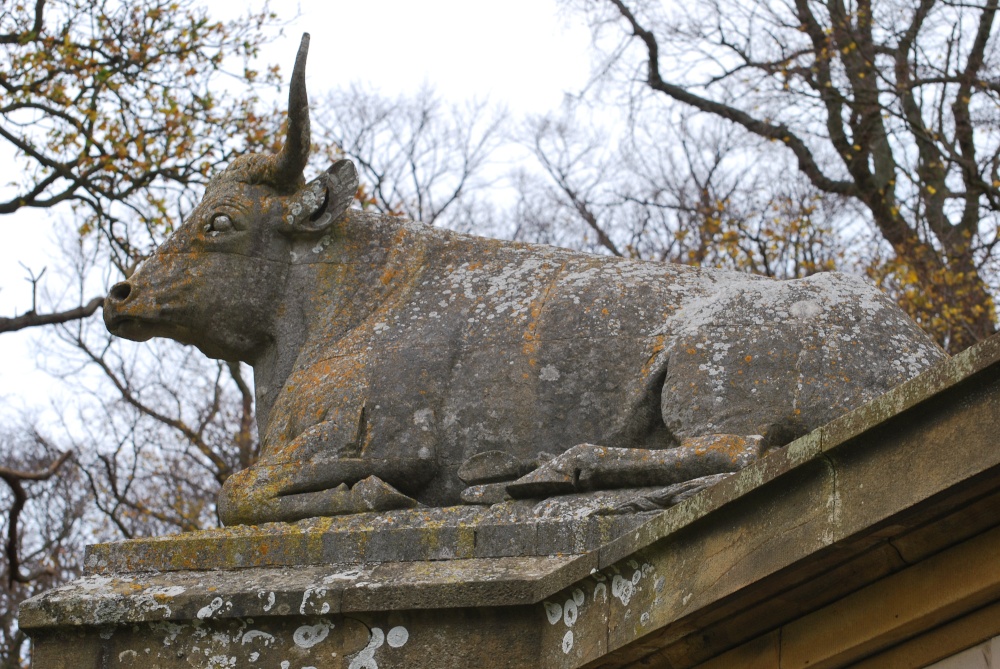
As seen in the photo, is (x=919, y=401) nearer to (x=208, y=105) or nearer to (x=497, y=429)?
(x=497, y=429)

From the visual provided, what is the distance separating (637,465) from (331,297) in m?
1.73

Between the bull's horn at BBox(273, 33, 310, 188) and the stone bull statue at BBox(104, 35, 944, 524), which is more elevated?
the bull's horn at BBox(273, 33, 310, 188)

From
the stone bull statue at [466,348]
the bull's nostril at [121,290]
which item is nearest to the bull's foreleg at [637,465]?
the stone bull statue at [466,348]

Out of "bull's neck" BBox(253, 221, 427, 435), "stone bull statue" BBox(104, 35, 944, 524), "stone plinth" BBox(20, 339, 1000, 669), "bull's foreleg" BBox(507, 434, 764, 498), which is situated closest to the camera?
"stone plinth" BBox(20, 339, 1000, 669)

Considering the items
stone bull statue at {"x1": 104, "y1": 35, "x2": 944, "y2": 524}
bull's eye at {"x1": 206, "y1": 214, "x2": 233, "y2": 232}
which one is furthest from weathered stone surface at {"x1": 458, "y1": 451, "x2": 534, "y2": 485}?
bull's eye at {"x1": 206, "y1": 214, "x2": 233, "y2": 232}

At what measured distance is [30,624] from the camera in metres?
5.92

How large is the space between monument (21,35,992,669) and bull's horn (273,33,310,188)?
13mm

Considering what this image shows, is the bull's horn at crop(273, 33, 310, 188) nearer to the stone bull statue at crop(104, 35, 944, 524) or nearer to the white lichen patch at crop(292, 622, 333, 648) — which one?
the stone bull statue at crop(104, 35, 944, 524)

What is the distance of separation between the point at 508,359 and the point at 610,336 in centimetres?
42

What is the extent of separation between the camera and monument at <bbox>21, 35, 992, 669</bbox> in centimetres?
554

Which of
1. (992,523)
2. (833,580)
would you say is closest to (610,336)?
(833,580)

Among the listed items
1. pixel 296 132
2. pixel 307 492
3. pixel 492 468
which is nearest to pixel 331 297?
pixel 296 132

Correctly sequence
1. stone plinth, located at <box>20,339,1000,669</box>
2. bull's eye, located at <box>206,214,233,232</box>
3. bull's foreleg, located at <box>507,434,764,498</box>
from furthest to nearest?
bull's eye, located at <box>206,214,233,232</box> < bull's foreleg, located at <box>507,434,764,498</box> < stone plinth, located at <box>20,339,1000,669</box>

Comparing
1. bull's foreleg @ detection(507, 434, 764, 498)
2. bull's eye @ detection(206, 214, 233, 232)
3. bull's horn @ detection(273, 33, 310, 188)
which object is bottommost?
bull's foreleg @ detection(507, 434, 764, 498)
